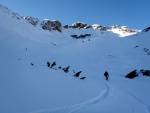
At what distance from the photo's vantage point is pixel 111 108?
782 cm

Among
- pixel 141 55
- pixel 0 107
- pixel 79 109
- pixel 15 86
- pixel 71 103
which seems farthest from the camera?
pixel 141 55

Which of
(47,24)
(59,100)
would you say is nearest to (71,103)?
(59,100)

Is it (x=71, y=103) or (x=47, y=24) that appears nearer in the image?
(x=71, y=103)

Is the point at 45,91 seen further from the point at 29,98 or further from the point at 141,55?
the point at 141,55

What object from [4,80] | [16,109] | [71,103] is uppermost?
[4,80]

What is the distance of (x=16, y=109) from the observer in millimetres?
5934

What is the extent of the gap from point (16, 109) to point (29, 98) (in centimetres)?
119

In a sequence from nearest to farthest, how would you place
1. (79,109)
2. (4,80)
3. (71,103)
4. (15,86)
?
1. (79,109)
2. (71,103)
3. (15,86)
4. (4,80)

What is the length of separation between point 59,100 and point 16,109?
2.13 meters

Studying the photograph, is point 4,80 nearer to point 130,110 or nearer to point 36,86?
point 36,86

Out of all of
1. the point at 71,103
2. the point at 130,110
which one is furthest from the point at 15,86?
the point at 130,110

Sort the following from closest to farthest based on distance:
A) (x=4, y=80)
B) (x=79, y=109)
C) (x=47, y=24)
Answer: (x=79, y=109) < (x=4, y=80) < (x=47, y=24)

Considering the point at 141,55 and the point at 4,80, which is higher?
the point at 141,55

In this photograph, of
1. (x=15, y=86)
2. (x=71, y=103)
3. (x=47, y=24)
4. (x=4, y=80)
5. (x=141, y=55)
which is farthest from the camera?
(x=47, y=24)
